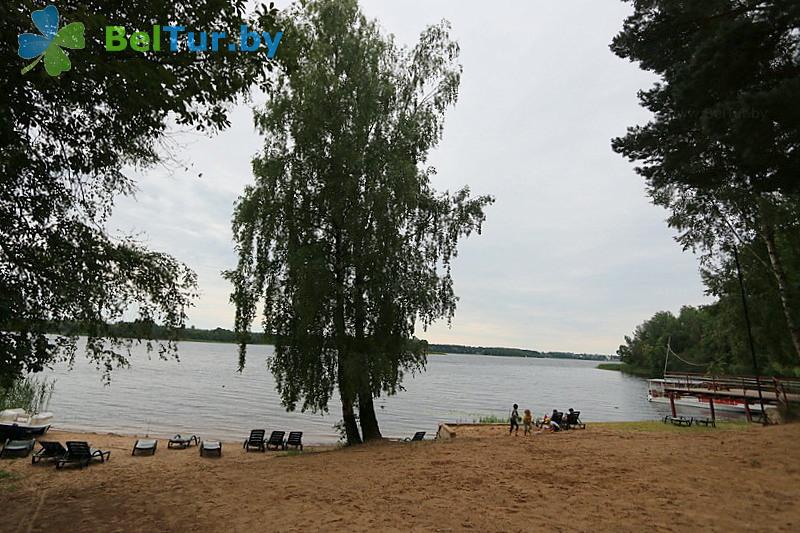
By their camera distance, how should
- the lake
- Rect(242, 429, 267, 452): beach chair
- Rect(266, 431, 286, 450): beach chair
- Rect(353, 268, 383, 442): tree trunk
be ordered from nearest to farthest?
Rect(353, 268, 383, 442): tree trunk
Rect(242, 429, 267, 452): beach chair
Rect(266, 431, 286, 450): beach chair
the lake

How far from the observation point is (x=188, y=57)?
264 inches

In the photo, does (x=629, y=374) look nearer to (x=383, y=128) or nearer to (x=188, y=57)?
(x=383, y=128)

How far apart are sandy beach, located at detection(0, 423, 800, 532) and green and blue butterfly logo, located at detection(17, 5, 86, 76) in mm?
7171

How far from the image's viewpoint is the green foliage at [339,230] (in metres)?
15.0

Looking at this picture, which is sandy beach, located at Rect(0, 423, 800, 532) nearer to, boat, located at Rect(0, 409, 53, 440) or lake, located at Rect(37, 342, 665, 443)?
boat, located at Rect(0, 409, 53, 440)

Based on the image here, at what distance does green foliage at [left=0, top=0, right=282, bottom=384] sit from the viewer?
619cm

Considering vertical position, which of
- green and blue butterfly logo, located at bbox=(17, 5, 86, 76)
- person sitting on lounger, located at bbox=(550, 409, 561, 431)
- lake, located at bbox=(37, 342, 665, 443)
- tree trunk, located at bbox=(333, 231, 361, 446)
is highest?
green and blue butterfly logo, located at bbox=(17, 5, 86, 76)

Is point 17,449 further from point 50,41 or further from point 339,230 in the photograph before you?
point 50,41

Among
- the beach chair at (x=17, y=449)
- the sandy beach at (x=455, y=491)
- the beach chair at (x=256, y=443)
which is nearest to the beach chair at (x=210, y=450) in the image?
the beach chair at (x=256, y=443)

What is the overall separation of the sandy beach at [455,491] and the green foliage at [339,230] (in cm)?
322

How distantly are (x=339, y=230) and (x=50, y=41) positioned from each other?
10.6m

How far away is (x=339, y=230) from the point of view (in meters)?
15.9

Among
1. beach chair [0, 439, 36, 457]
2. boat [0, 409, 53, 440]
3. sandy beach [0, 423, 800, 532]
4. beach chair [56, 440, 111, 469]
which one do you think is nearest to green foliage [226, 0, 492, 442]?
sandy beach [0, 423, 800, 532]

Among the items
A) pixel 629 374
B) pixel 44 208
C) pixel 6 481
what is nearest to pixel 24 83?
pixel 44 208
